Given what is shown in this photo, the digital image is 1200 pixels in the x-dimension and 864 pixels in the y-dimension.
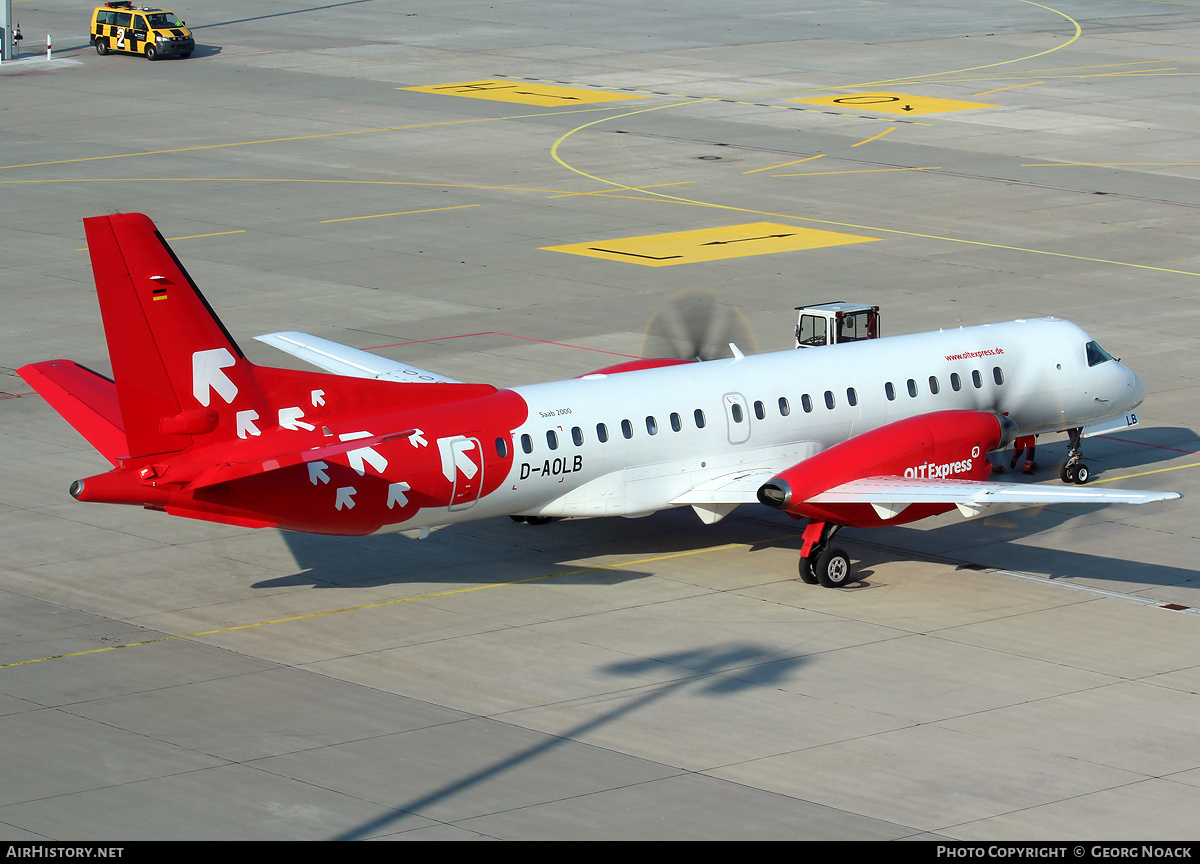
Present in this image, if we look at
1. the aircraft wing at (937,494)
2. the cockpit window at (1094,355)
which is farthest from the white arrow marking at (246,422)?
the cockpit window at (1094,355)

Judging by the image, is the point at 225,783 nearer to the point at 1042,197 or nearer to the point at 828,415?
the point at 828,415

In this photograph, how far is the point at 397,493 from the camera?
2472cm

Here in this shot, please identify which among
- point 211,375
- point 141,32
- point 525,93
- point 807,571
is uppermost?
point 141,32

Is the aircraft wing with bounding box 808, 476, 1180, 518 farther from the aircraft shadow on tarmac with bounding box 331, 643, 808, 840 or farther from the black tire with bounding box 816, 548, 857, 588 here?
the aircraft shadow on tarmac with bounding box 331, 643, 808, 840

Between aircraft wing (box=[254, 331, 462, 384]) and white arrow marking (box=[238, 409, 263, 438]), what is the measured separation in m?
6.32

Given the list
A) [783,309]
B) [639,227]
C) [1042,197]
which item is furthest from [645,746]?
[1042,197]

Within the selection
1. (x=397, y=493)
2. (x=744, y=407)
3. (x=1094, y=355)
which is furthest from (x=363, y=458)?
(x=1094, y=355)

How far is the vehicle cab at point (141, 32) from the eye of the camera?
263 ft

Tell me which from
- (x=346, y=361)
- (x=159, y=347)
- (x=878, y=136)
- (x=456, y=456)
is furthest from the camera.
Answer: (x=878, y=136)

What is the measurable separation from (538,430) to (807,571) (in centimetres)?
472

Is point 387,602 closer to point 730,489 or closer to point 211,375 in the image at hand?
point 211,375

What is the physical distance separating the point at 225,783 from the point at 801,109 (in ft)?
183

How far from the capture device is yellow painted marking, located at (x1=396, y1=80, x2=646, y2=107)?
7267 centimetres

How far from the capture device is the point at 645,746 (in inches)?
800
